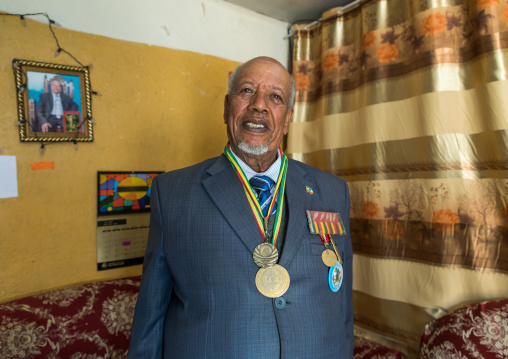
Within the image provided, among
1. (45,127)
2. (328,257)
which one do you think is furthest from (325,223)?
(45,127)

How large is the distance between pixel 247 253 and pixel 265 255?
0.18 ft

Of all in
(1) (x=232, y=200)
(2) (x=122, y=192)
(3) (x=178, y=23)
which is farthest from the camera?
(3) (x=178, y=23)

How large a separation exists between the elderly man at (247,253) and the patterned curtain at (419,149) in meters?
0.55

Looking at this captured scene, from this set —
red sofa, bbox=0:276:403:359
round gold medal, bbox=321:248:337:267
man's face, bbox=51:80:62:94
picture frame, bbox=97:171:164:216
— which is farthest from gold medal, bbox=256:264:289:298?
man's face, bbox=51:80:62:94

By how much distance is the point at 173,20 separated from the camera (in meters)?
1.80

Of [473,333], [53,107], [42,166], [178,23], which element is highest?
[178,23]

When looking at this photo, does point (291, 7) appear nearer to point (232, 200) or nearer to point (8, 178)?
point (232, 200)

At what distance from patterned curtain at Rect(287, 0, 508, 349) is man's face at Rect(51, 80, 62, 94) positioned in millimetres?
1428

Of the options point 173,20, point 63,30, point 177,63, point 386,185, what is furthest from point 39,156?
point 386,185

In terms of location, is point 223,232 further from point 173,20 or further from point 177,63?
point 173,20

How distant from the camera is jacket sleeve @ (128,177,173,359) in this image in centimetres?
100

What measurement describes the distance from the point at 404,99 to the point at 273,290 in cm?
124

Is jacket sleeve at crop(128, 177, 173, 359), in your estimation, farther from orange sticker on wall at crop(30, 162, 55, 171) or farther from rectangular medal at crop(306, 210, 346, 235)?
orange sticker on wall at crop(30, 162, 55, 171)

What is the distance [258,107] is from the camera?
1.12 m
